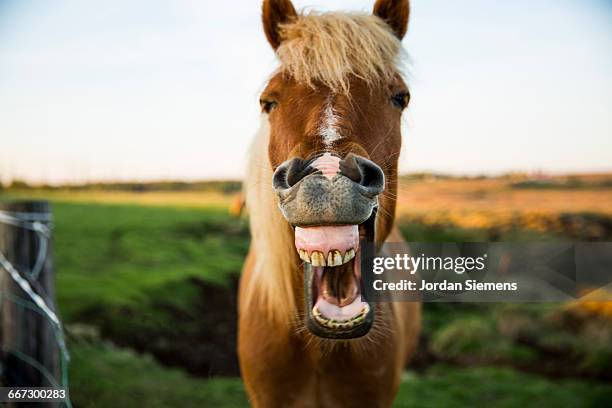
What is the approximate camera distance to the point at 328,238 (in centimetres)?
127

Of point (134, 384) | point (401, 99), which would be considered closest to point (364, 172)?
point (401, 99)

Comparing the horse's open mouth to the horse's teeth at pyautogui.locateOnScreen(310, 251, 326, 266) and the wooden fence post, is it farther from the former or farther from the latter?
the wooden fence post

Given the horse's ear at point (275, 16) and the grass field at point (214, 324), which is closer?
the horse's ear at point (275, 16)

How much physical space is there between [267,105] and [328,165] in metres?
0.64

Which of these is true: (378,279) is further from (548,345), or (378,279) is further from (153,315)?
(548,345)

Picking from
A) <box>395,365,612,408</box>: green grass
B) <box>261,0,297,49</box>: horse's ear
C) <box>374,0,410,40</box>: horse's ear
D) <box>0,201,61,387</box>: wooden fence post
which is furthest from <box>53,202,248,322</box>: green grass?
<box>374,0,410,40</box>: horse's ear

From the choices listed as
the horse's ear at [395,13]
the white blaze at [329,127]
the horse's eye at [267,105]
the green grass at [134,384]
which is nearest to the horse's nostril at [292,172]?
the white blaze at [329,127]

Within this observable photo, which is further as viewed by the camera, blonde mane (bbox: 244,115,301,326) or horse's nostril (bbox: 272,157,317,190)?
blonde mane (bbox: 244,115,301,326)

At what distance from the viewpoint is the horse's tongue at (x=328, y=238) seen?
127 centimetres

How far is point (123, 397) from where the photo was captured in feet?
11.0

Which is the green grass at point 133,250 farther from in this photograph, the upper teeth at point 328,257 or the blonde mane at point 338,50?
the upper teeth at point 328,257

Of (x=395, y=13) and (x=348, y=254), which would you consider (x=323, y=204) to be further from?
(x=395, y=13)

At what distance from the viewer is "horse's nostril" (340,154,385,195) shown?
124 centimetres

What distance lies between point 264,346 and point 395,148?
1.00m
